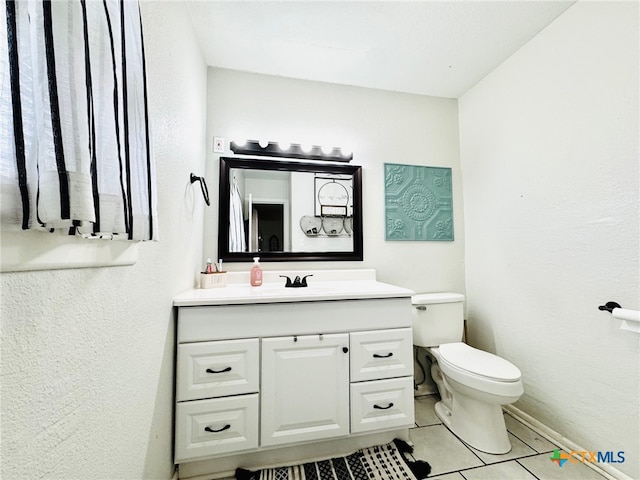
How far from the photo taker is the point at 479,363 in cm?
149

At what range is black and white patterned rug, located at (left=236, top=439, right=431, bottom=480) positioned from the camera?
1.25 metres

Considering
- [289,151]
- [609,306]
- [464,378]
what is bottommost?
[464,378]

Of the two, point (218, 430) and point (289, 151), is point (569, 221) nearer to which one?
point (289, 151)

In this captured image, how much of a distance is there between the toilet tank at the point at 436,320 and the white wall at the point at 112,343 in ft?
4.76

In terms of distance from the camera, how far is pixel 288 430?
1261mm

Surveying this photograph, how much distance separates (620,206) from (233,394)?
198cm

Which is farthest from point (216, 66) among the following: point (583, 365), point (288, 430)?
point (583, 365)

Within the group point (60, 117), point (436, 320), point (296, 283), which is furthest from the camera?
point (436, 320)

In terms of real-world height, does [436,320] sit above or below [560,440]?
above

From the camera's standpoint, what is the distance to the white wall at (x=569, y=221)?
1.22 meters

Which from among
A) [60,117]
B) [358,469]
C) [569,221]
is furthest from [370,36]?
[358,469]

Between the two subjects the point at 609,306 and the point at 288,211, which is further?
the point at 288,211

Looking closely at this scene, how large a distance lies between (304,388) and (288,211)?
111 cm

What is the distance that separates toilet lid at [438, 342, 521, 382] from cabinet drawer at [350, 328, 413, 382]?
1.09 ft
